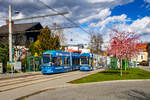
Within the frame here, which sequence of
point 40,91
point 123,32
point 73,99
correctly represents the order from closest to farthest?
point 73,99 < point 40,91 < point 123,32

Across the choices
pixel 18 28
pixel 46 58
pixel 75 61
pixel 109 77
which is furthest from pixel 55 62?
pixel 18 28

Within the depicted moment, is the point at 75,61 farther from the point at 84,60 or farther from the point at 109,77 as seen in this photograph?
the point at 109,77

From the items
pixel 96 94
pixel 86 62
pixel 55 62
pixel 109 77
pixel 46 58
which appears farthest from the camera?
pixel 86 62

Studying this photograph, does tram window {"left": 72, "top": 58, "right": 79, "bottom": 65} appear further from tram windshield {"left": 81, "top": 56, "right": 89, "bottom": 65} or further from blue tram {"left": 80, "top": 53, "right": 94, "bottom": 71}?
tram windshield {"left": 81, "top": 56, "right": 89, "bottom": 65}

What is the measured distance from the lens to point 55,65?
23.7m

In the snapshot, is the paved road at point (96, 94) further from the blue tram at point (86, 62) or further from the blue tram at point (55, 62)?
the blue tram at point (86, 62)

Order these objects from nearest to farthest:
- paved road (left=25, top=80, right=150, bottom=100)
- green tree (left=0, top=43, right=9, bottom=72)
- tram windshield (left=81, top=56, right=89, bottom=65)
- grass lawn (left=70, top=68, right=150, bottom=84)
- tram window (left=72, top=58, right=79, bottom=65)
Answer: paved road (left=25, top=80, right=150, bottom=100) < grass lawn (left=70, top=68, right=150, bottom=84) < green tree (left=0, top=43, right=9, bottom=72) < tram windshield (left=81, top=56, right=89, bottom=65) < tram window (left=72, top=58, right=79, bottom=65)

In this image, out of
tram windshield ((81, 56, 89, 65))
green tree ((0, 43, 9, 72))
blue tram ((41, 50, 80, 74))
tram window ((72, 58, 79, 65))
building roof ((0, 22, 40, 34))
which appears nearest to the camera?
blue tram ((41, 50, 80, 74))

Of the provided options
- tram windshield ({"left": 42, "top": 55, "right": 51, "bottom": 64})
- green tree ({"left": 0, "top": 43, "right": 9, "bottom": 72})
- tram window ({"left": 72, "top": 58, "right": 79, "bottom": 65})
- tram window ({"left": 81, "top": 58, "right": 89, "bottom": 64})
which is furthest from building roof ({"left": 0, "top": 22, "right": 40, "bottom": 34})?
tram windshield ({"left": 42, "top": 55, "right": 51, "bottom": 64})

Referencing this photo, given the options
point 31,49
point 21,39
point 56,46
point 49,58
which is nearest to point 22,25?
point 21,39

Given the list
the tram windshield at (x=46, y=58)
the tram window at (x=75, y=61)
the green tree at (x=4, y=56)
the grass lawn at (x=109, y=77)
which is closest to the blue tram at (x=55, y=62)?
the tram windshield at (x=46, y=58)

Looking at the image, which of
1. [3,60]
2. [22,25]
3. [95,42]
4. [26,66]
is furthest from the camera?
[95,42]

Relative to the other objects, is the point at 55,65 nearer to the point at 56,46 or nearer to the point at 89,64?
the point at 89,64

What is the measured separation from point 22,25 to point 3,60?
20.7 metres
